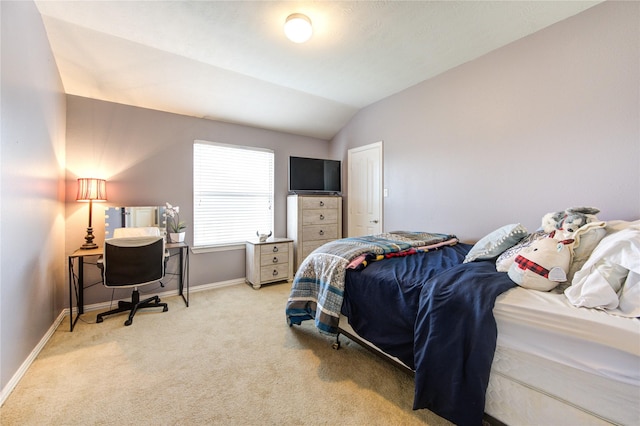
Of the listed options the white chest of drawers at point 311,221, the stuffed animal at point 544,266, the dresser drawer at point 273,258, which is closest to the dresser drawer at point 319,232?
the white chest of drawers at point 311,221

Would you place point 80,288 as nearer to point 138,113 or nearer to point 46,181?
point 46,181

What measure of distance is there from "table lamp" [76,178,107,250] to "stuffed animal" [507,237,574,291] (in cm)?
353

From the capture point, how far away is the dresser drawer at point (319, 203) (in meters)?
3.90

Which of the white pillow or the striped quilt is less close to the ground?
the white pillow

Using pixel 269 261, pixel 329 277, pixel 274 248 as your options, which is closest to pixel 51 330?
pixel 269 261

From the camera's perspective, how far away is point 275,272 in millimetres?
3650

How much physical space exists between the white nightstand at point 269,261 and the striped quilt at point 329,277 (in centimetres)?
128

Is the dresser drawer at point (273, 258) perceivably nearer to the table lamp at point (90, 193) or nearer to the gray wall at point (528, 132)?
the gray wall at point (528, 132)

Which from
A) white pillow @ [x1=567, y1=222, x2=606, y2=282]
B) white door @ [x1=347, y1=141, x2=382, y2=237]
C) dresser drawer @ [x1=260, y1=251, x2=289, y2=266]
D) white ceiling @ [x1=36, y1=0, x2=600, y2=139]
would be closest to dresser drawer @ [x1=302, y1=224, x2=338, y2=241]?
white door @ [x1=347, y1=141, x2=382, y2=237]

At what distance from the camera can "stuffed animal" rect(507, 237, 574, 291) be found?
1235 millimetres

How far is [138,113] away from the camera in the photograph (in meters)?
3.04

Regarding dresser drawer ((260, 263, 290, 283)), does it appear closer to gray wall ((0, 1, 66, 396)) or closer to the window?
the window

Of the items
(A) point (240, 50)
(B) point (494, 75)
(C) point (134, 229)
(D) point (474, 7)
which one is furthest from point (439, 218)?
(C) point (134, 229)

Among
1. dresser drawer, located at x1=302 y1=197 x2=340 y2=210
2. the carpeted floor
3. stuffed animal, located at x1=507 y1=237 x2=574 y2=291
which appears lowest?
the carpeted floor
